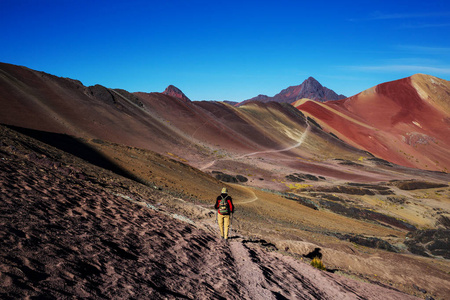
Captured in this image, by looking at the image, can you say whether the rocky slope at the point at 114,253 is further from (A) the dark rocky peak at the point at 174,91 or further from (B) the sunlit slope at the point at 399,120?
(A) the dark rocky peak at the point at 174,91

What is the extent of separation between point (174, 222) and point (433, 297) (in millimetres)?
8566

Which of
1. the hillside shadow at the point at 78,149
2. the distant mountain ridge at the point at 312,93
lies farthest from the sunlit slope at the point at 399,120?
the hillside shadow at the point at 78,149

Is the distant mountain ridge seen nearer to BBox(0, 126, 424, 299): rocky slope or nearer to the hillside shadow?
the hillside shadow

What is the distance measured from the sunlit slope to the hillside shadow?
2769 inches

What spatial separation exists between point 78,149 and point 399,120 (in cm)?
9102

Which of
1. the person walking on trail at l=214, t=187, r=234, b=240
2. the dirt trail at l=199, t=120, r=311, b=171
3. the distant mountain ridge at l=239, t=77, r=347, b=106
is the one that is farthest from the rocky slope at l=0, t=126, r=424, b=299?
the distant mountain ridge at l=239, t=77, r=347, b=106

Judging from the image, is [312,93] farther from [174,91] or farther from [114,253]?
[114,253]

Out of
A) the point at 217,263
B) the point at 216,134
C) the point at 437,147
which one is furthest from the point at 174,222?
the point at 437,147

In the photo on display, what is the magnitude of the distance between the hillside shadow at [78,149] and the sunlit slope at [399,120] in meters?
70.3

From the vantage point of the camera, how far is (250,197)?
21062 millimetres

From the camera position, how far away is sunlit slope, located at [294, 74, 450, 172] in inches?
2813

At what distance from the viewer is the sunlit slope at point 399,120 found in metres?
71.4

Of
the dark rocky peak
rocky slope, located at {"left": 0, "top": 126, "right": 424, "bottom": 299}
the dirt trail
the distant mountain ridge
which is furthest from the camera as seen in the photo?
the distant mountain ridge

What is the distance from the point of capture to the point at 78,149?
16531mm
